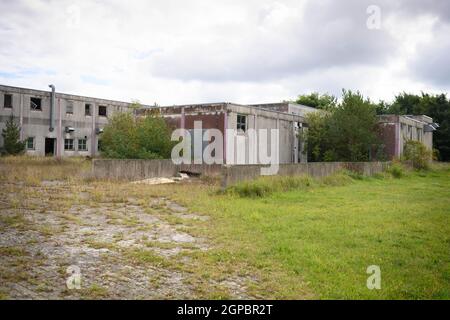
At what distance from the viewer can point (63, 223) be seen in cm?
863

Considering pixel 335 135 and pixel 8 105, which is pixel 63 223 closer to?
pixel 335 135

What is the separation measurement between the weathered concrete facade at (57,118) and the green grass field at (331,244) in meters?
26.7

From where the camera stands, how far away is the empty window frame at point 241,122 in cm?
2488

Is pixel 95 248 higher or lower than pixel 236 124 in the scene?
lower

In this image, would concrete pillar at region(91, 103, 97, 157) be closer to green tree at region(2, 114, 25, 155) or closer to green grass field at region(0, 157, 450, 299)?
green tree at region(2, 114, 25, 155)

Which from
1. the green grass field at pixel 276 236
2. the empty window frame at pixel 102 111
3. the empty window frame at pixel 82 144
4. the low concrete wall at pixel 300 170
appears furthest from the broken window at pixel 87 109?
the low concrete wall at pixel 300 170

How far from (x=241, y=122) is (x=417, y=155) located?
14.7 meters

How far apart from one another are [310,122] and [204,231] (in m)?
24.0

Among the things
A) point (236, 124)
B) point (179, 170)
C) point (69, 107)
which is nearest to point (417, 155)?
point (236, 124)

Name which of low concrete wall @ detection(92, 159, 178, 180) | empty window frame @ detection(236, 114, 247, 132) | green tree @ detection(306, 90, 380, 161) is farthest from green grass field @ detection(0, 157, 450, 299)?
green tree @ detection(306, 90, 380, 161)

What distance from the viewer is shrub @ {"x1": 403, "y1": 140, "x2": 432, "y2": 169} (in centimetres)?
3044

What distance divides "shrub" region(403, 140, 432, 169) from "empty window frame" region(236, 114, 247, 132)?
1369 centimetres

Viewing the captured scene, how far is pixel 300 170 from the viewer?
18047mm

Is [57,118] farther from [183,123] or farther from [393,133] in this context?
[393,133]
